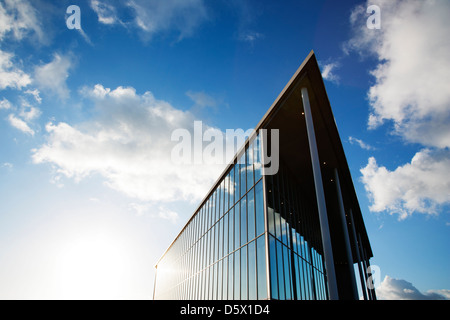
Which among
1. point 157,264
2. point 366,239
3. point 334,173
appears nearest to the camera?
point 334,173

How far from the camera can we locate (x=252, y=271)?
1412 cm

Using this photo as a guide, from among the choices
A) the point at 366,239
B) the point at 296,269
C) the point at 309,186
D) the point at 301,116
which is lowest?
the point at 296,269

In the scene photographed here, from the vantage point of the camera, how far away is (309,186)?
2216 cm

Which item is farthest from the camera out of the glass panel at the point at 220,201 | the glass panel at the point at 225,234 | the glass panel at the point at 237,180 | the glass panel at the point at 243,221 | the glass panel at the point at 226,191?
the glass panel at the point at 220,201

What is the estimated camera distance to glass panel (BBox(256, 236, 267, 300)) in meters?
12.9

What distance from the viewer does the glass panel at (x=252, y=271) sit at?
13672 millimetres

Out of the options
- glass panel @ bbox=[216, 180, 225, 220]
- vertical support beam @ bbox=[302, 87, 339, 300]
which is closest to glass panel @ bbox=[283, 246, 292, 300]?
vertical support beam @ bbox=[302, 87, 339, 300]

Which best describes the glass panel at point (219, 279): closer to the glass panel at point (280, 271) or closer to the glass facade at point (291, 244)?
the glass facade at point (291, 244)

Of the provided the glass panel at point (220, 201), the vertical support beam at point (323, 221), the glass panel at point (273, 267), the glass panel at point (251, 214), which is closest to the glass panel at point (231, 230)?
the glass panel at point (220, 201)

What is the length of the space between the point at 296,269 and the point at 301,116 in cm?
1016

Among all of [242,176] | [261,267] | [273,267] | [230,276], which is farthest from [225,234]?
[273,267]

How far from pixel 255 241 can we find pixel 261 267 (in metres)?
1.53
